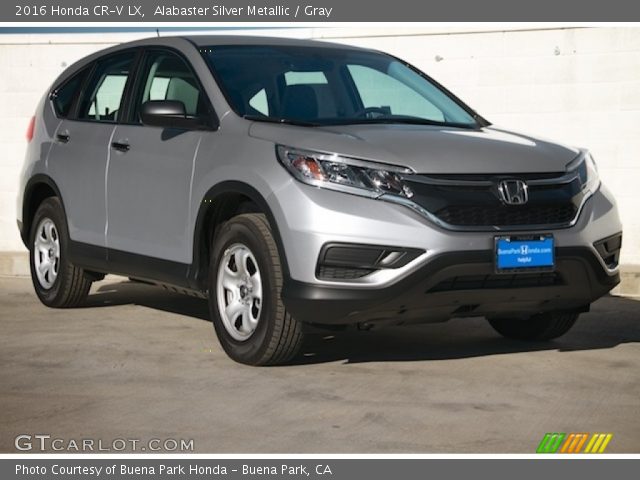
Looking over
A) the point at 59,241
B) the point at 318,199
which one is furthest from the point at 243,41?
the point at 59,241

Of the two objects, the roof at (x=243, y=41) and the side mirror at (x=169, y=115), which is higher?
the roof at (x=243, y=41)

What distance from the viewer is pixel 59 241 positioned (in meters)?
9.54

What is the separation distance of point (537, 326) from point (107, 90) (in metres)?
3.34

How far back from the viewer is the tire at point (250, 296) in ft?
23.8

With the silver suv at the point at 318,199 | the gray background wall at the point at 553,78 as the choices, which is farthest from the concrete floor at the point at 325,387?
the gray background wall at the point at 553,78

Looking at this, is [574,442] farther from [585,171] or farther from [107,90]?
[107,90]

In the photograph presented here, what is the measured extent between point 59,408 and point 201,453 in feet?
3.97

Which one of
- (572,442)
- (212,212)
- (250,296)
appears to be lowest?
(572,442)

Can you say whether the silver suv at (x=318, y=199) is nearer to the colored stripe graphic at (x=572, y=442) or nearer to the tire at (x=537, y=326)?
the tire at (x=537, y=326)

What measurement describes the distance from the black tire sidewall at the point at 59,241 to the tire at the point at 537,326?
303 centimetres

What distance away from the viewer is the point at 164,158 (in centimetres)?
820

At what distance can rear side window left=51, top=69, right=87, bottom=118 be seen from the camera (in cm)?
973

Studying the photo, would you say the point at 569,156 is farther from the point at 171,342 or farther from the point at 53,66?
the point at 53,66

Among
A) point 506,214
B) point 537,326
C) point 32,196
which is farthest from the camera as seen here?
point 32,196
